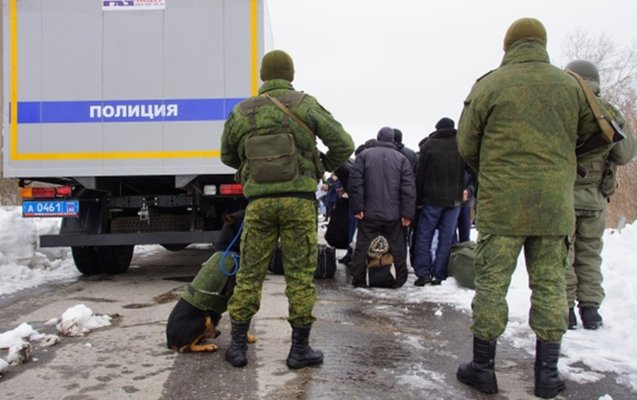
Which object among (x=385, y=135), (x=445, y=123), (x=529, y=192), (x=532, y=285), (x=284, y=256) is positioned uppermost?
(x=445, y=123)

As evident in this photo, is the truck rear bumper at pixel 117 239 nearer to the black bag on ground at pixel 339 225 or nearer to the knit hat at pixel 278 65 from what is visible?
the black bag on ground at pixel 339 225

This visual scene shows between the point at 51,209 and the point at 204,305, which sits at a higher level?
the point at 51,209

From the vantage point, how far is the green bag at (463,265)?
5.84m

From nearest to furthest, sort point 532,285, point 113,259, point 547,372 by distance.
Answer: point 547,372 < point 532,285 < point 113,259

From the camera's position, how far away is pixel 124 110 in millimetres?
6125

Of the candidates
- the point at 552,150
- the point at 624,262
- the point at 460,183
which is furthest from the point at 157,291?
the point at 624,262

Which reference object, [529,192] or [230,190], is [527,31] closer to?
[529,192]

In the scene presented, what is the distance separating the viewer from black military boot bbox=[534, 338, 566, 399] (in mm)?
2889

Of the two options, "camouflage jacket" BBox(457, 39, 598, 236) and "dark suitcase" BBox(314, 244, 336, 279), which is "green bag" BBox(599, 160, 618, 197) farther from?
"dark suitcase" BBox(314, 244, 336, 279)

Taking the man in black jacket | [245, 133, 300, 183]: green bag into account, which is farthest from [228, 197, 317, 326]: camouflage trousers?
the man in black jacket

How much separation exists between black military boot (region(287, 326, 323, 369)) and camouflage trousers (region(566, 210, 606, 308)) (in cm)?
206

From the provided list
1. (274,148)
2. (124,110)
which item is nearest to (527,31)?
(274,148)

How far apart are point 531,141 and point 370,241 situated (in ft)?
→ 11.1

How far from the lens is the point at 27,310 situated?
16.5 ft
